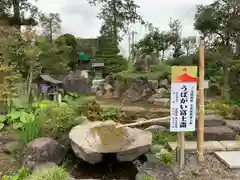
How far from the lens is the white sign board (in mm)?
3260

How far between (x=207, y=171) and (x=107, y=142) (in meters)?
1.41

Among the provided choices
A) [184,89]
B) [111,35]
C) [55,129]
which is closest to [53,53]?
[111,35]

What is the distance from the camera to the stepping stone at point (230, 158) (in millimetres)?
3309

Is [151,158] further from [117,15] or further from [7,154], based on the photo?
[117,15]

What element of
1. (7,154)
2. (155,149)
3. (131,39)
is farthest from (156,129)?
(131,39)

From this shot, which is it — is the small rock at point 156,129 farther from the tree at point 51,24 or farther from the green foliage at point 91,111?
the tree at point 51,24

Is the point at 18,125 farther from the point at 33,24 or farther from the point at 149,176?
the point at 33,24

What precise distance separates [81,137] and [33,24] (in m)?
9.04

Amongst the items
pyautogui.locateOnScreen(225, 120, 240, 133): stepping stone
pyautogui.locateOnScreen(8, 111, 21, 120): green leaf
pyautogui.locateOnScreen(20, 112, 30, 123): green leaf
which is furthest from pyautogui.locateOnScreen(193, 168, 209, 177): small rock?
pyautogui.locateOnScreen(8, 111, 21, 120): green leaf

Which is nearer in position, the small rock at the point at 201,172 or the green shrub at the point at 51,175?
the green shrub at the point at 51,175

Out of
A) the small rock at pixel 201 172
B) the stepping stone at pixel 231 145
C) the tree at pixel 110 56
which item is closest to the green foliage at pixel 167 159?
the small rock at pixel 201 172

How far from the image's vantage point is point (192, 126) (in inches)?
131

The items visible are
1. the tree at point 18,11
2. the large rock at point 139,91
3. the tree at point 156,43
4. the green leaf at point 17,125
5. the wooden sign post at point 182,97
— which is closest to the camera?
the wooden sign post at point 182,97

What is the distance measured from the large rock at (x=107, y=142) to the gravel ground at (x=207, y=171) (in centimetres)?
60
